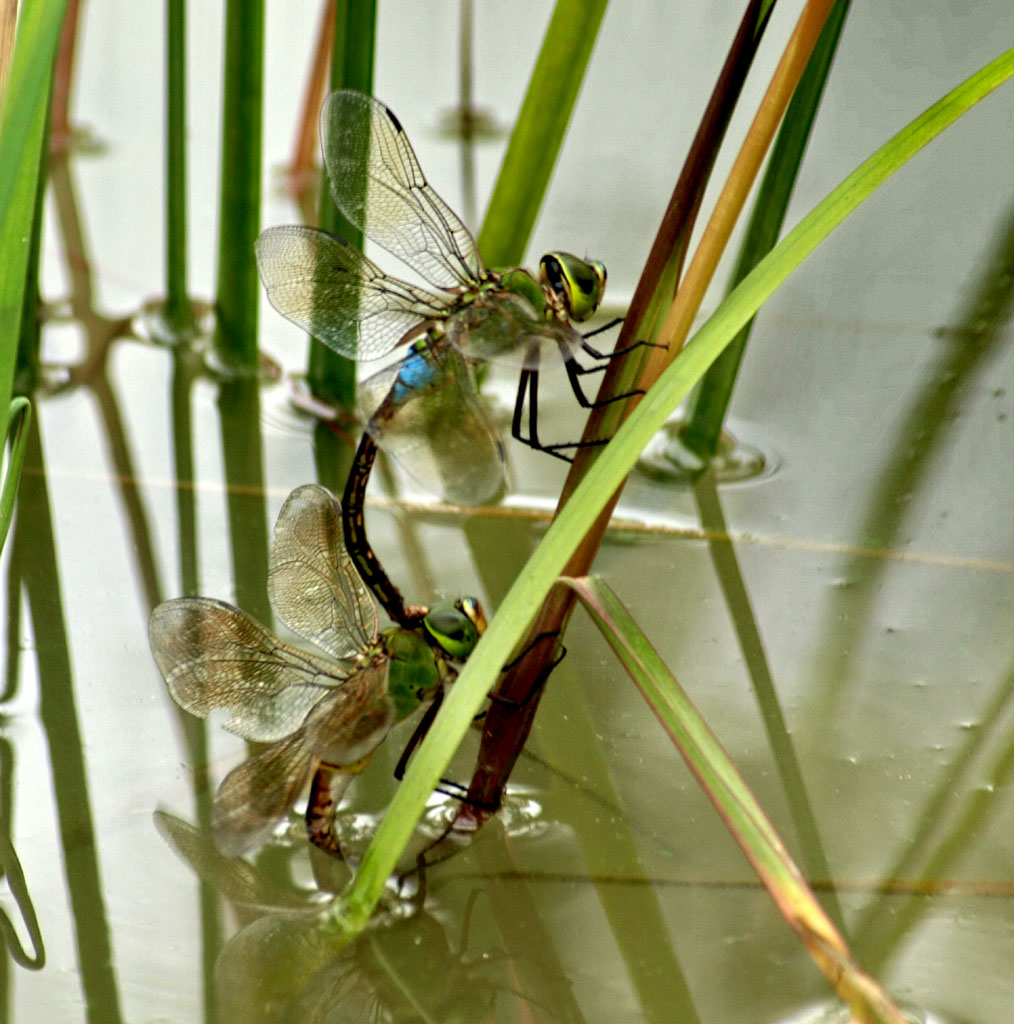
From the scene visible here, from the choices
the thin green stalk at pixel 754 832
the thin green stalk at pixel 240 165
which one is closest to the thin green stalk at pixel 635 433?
the thin green stalk at pixel 754 832

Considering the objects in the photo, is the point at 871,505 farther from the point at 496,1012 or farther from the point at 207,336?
the point at 207,336

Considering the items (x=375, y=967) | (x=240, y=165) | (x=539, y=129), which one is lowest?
(x=375, y=967)

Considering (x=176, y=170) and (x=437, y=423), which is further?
(x=176, y=170)

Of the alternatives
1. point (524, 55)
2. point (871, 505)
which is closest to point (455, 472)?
point (871, 505)

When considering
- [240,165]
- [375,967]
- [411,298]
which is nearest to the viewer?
[375,967]

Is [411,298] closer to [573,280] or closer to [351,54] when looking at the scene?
[573,280]

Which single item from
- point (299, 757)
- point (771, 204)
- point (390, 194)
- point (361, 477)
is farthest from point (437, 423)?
point (771, 204)

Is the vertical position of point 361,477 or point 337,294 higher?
point 337,294

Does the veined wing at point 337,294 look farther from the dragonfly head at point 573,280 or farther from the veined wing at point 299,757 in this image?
the veined wing at point 299,757
